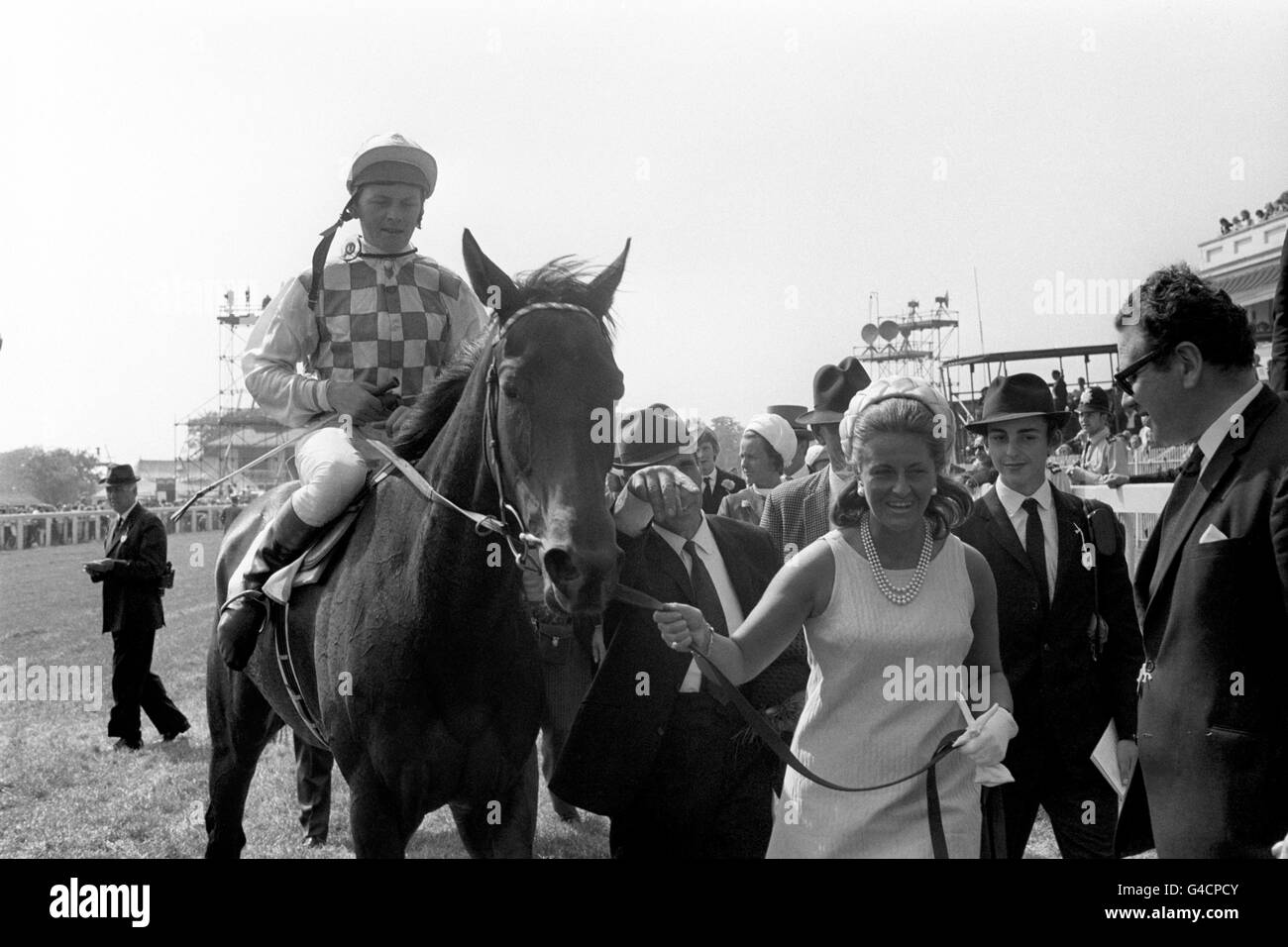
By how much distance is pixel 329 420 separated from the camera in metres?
4.02

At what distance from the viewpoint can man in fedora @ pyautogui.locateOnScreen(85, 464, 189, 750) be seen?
26.5ft

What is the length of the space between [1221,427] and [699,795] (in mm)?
1766

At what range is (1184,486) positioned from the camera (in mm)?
2604

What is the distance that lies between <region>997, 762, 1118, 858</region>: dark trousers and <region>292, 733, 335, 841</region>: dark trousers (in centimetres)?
358

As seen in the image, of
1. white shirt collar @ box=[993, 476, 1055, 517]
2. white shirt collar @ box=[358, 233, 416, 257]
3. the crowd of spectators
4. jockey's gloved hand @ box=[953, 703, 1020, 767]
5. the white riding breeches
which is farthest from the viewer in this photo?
the crowd of spectators

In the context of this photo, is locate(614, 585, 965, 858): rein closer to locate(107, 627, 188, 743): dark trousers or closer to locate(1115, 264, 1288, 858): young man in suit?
locate(1115, 264, 1288, 858): young man in suit

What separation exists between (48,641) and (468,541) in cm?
1157

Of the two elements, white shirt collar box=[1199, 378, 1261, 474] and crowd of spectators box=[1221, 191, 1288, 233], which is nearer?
white shirt collar box=[1199, 378, 1261, 474]

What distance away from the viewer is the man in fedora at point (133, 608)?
8078 mm

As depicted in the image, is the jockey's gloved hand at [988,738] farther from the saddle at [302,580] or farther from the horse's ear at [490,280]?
the saddle at [302,580]

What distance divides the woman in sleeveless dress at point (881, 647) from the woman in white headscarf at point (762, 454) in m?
3.60

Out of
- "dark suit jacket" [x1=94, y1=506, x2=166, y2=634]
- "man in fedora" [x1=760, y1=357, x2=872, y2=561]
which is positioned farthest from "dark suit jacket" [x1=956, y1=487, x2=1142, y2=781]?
"dark suit jacket" [x1=94, y1=506, x2=166, y2=634]

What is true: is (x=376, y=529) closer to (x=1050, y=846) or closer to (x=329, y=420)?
(x=329, y=420)

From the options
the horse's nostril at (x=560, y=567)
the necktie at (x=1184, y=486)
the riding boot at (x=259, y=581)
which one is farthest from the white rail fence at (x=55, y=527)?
the necktie at (x=1184, y=486)
